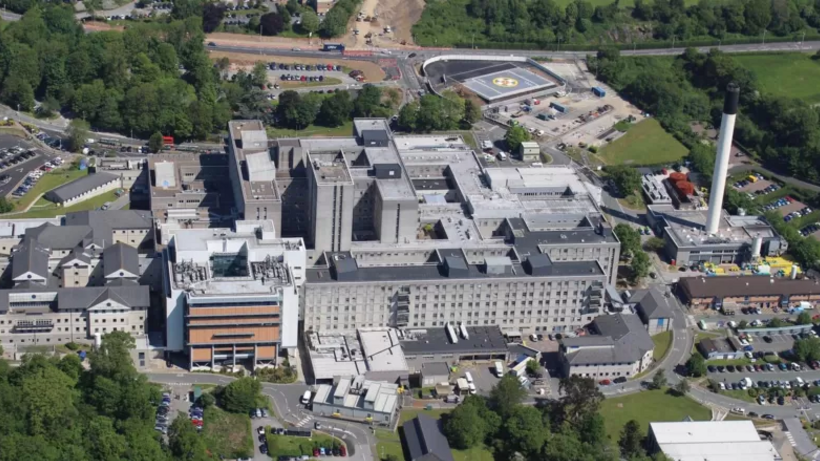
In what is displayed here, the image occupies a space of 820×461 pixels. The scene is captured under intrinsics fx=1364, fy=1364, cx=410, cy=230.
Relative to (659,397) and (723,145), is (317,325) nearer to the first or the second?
(659,397)

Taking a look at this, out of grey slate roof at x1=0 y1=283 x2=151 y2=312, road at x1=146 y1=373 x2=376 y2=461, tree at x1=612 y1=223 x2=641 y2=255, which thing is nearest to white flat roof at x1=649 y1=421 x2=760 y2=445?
road at x1=146 y1=373 x2=376 y2=461

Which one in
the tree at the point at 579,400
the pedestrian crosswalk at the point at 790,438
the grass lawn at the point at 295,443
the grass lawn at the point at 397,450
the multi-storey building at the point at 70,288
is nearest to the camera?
the grass lawn at the point at 295,443

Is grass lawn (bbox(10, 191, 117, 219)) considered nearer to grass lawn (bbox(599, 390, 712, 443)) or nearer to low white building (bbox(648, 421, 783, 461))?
grass lawn (bbox(599, 390, 712, 443))

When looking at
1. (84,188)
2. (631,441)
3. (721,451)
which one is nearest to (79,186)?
(84,188)

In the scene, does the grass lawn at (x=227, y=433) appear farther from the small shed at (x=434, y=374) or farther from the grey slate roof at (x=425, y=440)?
the small shed at (x=434, y=374)

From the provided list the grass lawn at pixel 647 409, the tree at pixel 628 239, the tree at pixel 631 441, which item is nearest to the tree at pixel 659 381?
the grass lawn at pixel 647 409

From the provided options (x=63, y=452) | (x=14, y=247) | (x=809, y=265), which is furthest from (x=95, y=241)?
(x=809, y=265)

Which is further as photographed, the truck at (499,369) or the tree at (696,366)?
the tree at (696,366)

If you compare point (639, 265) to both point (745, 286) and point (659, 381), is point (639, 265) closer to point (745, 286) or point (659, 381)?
point (745, 286)
